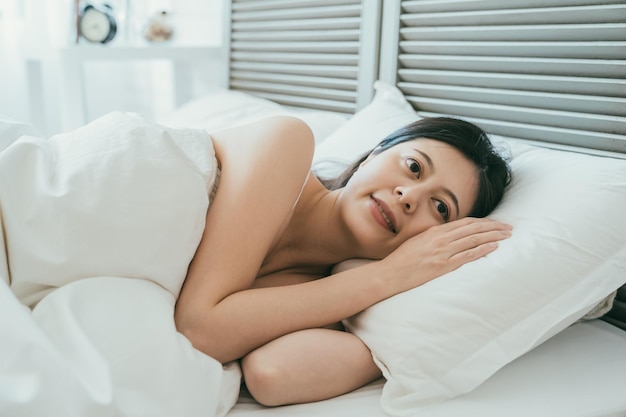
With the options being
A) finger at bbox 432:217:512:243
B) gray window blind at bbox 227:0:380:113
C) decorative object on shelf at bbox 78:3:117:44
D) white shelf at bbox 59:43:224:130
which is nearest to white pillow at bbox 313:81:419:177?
gray window blind at bbox 227:0:380:113

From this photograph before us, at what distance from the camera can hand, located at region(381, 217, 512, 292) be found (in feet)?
3.09

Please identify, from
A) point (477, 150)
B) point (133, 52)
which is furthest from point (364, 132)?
point (133, 52)

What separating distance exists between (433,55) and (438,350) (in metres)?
0.92

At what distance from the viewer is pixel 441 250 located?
960 mm

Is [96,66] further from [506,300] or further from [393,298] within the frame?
[506,300]

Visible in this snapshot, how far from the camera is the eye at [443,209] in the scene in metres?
1.05

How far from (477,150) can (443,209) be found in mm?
134

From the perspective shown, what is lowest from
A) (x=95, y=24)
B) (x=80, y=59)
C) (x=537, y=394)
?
(x=537, y=394)

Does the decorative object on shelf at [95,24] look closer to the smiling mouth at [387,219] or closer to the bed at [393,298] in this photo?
the bed at [393,298]

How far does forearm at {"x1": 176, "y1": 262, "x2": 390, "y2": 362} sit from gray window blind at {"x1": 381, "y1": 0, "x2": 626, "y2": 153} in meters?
0.56

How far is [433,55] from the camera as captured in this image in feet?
5.08

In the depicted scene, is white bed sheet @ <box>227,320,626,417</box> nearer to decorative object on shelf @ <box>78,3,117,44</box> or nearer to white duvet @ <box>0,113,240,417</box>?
white duvet @ <box>0,113,240,417</box>

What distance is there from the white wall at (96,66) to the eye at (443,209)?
1742 mm

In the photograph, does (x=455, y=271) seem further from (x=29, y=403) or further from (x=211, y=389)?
(x=29, y=403)
